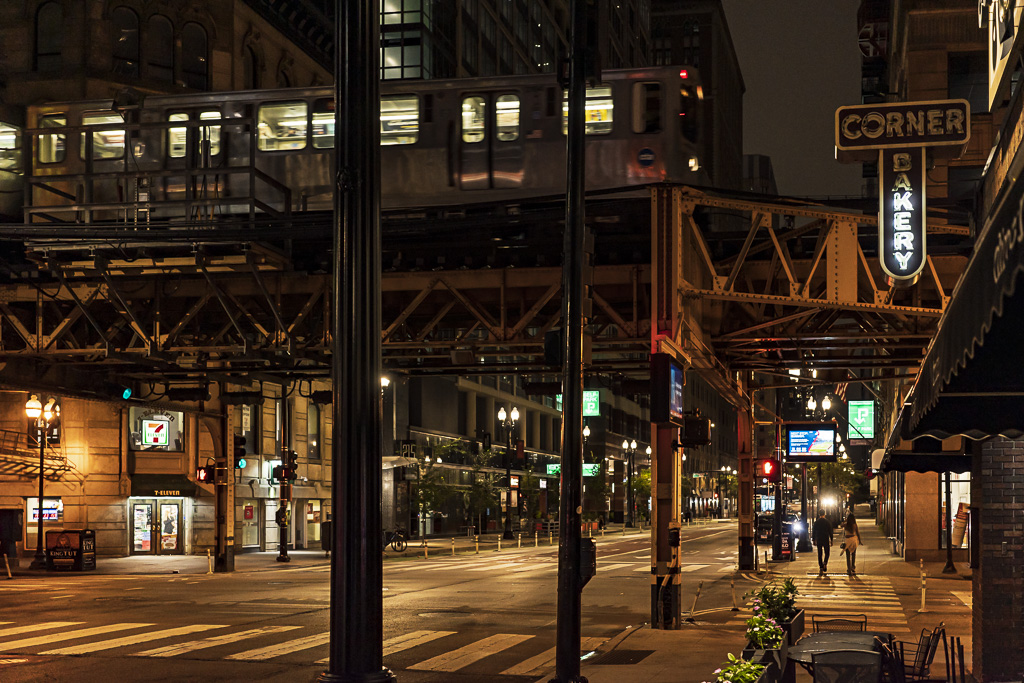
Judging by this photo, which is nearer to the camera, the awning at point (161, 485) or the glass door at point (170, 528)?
the awning at point (161, 485)

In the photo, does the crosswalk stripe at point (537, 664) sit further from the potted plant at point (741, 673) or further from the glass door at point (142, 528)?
the glass door at point (142, 528)

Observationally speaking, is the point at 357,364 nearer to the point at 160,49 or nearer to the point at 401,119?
the point at 401,119

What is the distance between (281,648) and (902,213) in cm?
1107

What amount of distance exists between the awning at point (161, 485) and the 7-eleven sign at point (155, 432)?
1400mm

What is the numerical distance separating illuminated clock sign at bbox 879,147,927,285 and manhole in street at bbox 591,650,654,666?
6243mm

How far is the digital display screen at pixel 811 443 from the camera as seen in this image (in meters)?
36.8

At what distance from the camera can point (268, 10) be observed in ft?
164

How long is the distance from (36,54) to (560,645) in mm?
40767

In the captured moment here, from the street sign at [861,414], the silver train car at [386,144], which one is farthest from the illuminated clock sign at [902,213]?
the street sign at [861,414]

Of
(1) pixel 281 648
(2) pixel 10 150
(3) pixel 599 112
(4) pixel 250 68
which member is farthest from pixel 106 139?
(4) pixel 250 68

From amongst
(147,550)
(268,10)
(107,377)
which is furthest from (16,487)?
(268,10)

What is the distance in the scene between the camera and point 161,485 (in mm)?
45938

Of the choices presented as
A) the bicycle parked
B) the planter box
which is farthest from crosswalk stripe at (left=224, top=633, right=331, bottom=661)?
the bicycle parked

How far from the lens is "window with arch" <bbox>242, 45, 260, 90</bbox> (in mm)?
47875
